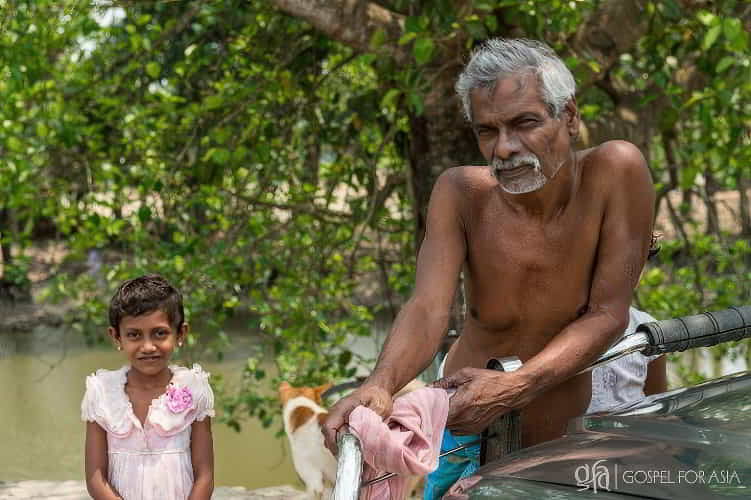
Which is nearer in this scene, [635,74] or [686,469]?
[686,469]

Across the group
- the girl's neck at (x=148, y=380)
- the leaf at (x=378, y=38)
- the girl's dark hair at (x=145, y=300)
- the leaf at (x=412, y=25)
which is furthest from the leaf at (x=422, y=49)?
the girl's neck at (x=148, y=380)

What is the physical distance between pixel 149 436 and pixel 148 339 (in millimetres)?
237

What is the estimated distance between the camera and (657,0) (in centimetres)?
372

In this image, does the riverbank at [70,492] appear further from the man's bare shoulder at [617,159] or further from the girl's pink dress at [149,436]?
the man's bare shoulder at [617,159]

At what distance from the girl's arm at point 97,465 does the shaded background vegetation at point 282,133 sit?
1.81 metres

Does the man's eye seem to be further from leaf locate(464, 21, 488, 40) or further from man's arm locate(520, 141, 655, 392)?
leaf locate(464, 21, 488, 40)

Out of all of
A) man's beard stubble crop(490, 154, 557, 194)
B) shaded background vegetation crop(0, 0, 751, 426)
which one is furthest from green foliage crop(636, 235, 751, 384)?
man's beard stubble crop(490, 154, 557, 194)

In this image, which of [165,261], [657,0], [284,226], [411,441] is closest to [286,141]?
[284,226]

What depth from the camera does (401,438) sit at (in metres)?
1.44

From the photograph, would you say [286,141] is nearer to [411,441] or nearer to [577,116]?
[577,116]

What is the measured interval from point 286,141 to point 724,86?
205cm

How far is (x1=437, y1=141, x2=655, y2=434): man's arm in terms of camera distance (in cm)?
167

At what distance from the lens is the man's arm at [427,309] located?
169cm

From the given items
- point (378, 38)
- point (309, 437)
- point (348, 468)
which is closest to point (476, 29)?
point (378, 38)
